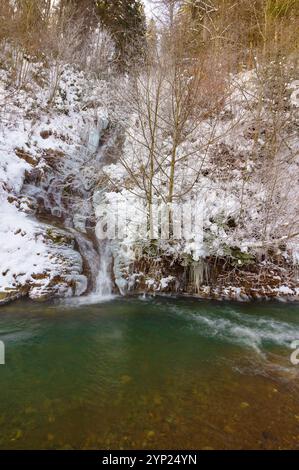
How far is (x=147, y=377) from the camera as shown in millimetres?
4777

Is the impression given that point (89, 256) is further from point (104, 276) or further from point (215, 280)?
point (215, 280)

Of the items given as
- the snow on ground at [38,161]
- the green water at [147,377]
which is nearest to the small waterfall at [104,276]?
the snow on ground at [38,161]

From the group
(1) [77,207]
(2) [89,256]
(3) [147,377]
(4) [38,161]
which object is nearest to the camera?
(3) [147,377]

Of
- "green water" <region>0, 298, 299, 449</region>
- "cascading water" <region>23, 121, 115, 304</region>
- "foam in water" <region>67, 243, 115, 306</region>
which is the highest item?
"cascading water" <region>23, 121, 115, 304</region>

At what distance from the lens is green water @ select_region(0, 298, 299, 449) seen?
11.8 feet

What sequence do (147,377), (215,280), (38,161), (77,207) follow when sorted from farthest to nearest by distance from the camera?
(38,161), (77,207), (215,280), (147,377)

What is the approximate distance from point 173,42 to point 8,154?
6129mm

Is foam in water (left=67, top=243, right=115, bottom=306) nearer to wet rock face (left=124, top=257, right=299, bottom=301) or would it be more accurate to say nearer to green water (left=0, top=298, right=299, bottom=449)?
green water (left=0, top=298, right=299, bottom=449)

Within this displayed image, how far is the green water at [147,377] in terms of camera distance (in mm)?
3584

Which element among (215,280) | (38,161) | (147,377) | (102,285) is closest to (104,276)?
(102,285)

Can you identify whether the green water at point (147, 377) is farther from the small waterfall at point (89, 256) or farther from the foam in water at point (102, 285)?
the small waterfall at point (89, 256)

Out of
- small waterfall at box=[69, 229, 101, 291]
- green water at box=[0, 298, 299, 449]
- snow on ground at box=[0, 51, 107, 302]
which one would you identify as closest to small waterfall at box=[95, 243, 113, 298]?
small waterfall at box=[69, 229, 101, 291]

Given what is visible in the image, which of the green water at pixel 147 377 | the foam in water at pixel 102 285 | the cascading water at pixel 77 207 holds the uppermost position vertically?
the cascading water at pixel 77 207
